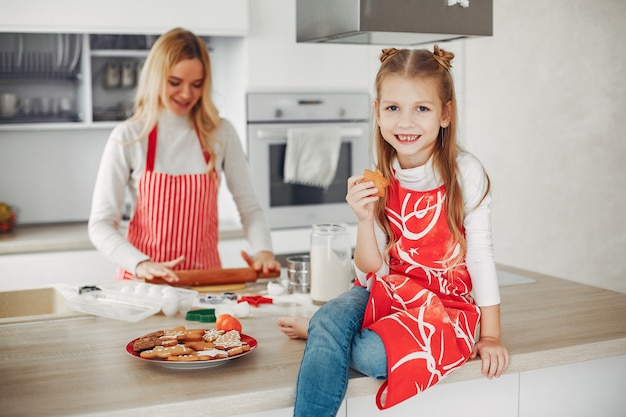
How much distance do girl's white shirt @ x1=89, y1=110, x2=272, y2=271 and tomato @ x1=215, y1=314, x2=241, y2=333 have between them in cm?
60

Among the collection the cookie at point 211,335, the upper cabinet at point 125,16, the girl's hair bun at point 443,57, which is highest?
the upper cabinet at point 125,16

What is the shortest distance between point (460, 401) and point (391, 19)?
0.83 meters

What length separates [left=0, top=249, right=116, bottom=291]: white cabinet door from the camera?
3090 millimetres

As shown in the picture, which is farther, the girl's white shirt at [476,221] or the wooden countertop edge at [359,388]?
the girl's white shirt at [476,221]

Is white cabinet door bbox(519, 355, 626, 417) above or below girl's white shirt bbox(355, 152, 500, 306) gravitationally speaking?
below

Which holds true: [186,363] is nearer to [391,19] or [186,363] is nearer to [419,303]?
[419,303]

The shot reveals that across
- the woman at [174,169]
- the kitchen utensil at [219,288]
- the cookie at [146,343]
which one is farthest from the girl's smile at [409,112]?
the woman at [174,169]

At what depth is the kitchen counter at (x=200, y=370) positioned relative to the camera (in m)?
1.22

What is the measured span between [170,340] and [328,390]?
0.34 metres

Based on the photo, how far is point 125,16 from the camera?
3.19m

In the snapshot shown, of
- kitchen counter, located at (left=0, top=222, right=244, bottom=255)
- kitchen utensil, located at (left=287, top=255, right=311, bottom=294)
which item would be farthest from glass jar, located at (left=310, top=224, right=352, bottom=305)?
kitchen counter, located at (left=0, top=222, right=244, bottom=255)

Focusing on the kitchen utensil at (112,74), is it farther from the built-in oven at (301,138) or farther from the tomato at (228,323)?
the tomato at (228,323)

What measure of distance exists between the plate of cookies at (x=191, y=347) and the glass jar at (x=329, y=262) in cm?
41

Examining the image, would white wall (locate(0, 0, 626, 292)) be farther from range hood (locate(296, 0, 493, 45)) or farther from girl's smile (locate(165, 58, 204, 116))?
range hood (locate(296, 0, 493, 45))
